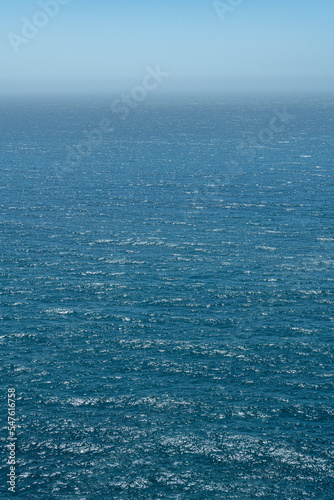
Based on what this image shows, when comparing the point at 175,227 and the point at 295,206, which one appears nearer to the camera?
the point at 175,227

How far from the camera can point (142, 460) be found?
6844 cm

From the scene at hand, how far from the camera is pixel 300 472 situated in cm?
6644

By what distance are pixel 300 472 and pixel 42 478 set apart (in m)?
30.8

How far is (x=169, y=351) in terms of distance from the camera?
9056cm

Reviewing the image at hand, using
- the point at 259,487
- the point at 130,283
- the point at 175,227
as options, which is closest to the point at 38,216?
the point at 175,227

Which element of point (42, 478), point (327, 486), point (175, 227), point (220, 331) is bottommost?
point (327, 486)

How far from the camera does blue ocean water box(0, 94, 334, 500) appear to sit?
67125 millimetres

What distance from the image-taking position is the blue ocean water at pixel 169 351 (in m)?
67.1

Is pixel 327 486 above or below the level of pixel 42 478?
below

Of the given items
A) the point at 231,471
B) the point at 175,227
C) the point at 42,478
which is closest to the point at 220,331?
the point at 231,471

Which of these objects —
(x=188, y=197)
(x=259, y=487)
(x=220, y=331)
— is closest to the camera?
(x=259, y=487)

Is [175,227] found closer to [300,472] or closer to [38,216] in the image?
[38,216]

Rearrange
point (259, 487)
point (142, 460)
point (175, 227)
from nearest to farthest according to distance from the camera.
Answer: point (259, 487) < point (142, 460) < point (175, 227)

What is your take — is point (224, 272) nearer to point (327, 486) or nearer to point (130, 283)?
point (130, 283)
